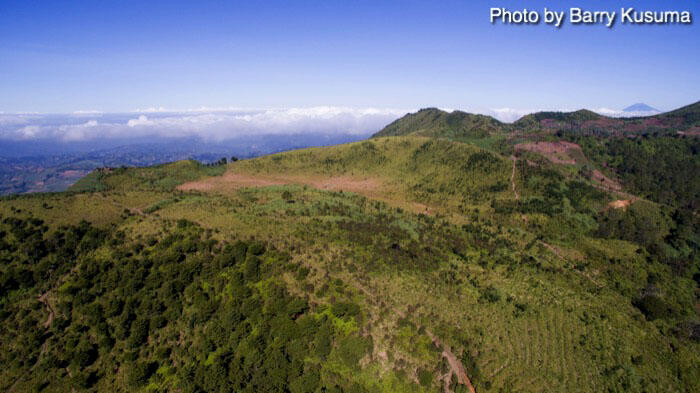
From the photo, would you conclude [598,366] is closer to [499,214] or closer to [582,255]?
[582,255]

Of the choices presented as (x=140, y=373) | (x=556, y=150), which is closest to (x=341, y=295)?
(x=140, y=373)

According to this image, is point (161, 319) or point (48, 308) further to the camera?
point (48, 308)

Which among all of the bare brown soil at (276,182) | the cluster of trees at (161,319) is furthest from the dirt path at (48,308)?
the bare brown soil at (276,182)

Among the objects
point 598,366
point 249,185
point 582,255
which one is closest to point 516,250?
point 582,255

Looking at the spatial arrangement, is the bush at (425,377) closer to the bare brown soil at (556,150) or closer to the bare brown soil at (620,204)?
the bare brown soil at (620,204)

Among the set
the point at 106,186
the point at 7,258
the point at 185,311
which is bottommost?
the point at 185,311

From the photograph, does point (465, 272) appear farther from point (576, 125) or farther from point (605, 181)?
point (576, 125)
